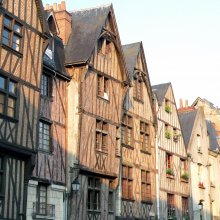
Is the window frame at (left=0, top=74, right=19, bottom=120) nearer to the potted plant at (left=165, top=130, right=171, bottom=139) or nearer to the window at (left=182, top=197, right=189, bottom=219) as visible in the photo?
the potted plant at (left=165, top=130, right=171, bottom=139)

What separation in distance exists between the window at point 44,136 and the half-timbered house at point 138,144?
5625mm

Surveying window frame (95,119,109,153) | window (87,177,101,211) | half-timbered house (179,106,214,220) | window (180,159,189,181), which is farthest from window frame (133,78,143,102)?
half-timbered house (179,106,214,220)

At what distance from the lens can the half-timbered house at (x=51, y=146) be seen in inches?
719

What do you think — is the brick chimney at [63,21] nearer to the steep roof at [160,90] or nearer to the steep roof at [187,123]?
the steep roof at [160,90]

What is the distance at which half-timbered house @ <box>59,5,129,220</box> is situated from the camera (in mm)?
20422

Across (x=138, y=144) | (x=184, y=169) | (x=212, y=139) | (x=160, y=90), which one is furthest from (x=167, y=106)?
(x=212, y=139)

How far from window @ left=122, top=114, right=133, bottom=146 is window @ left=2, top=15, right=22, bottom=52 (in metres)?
8.51

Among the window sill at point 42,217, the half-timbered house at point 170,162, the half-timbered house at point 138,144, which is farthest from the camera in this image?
the half-timbered house at point 170,162

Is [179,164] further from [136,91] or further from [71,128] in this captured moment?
[71,128]

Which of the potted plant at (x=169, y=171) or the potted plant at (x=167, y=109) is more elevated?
the potted plant at (x=167, y=109)

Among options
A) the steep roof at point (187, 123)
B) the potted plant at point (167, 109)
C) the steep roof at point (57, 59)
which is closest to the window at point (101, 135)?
the steep roof at point (57, 59)

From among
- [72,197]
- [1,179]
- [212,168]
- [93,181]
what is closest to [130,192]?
[93,181]

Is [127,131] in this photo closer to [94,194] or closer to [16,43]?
[94,194]

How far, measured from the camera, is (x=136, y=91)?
26328 mm
